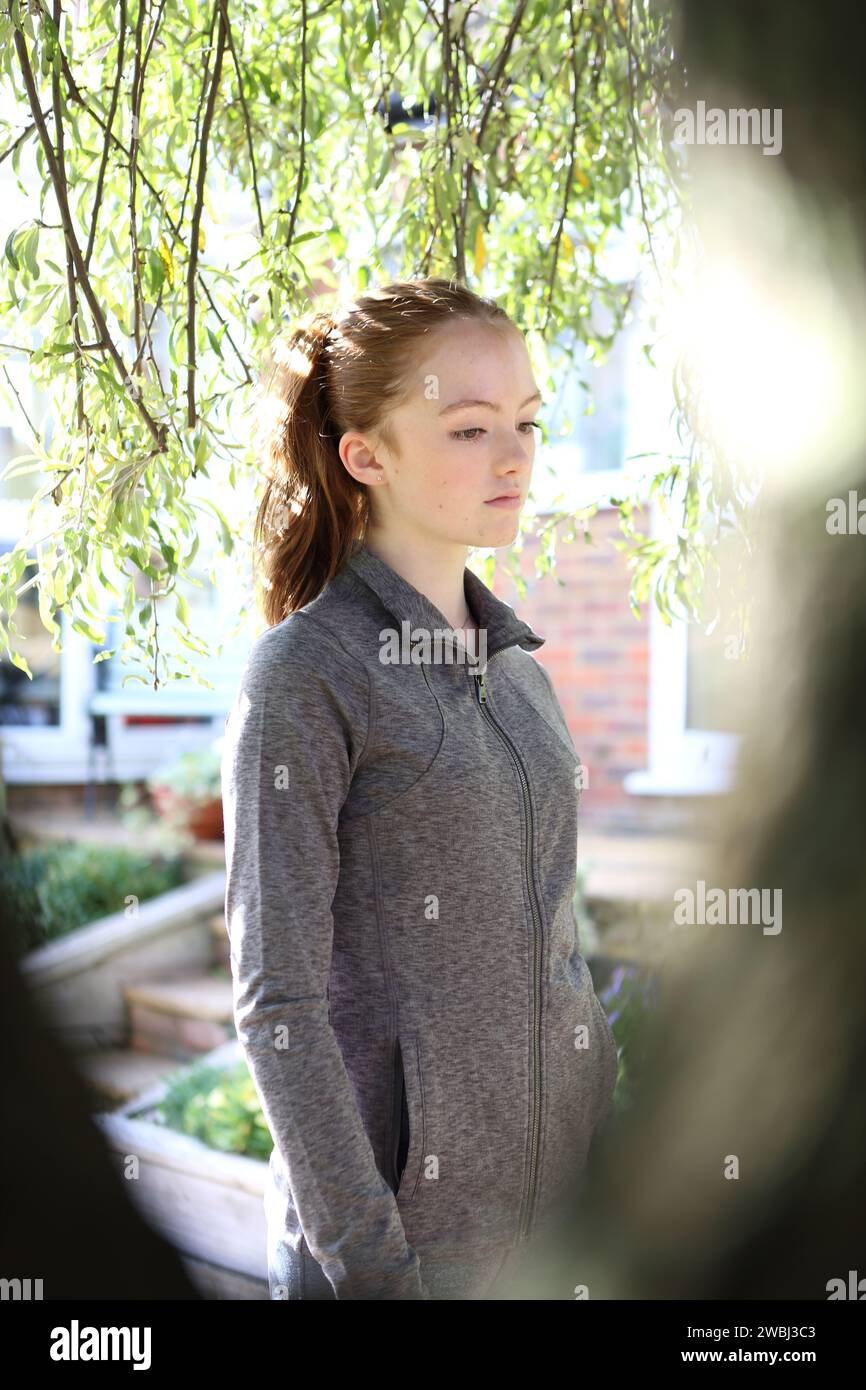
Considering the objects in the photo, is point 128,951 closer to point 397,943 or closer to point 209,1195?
point 209,1195

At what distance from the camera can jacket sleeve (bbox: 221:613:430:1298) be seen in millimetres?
1174

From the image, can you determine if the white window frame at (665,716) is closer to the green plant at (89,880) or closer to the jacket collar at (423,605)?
the green plant at (89,880)

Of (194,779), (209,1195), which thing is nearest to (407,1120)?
(209,1195)

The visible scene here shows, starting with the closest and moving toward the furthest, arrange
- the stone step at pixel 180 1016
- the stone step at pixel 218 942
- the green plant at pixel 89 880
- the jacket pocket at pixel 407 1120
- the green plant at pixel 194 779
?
the jacket pocket at pixel 407 1120, the stone step at pixel 180 1016, the stone step at pixel 218 942, the green plant at pixel 89 880, the green plant at pixel 194 779

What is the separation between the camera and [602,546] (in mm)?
5875

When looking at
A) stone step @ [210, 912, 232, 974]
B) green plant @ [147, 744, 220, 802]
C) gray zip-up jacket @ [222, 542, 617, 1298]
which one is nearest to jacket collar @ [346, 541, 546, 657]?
gray zip-up jacket @ [222, 542, 617, 1298]

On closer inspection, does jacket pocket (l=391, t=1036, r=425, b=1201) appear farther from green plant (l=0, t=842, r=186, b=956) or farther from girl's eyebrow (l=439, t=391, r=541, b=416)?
green plant (l=0, t=842, r=186, b=956)

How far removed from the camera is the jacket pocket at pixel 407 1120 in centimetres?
128

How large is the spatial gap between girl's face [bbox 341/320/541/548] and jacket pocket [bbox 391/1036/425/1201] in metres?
0.56

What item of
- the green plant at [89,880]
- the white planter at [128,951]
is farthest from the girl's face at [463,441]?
the green plant at [89,880]

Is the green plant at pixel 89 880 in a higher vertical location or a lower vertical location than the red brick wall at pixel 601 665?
lower

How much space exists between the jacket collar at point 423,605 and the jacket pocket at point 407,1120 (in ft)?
1.49

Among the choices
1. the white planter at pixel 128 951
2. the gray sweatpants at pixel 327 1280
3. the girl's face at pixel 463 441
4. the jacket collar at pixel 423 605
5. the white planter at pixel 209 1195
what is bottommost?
the white planter at pixel 209 1195
